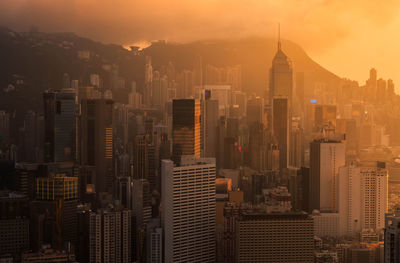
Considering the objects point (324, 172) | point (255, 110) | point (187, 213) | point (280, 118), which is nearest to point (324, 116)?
point (280, 118)

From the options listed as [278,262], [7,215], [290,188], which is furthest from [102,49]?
[278,262]

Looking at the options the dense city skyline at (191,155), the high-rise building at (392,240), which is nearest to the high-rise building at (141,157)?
the dense city skyline at (191,155)

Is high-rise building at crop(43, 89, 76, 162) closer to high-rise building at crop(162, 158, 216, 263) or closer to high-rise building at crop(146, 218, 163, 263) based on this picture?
high-rise building at crop(162, 158, 216, 263)

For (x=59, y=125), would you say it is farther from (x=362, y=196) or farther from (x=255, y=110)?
(x=362, y=196)

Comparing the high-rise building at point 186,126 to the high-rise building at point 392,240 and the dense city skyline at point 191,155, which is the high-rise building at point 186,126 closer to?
the dense city skyline at point 191,155

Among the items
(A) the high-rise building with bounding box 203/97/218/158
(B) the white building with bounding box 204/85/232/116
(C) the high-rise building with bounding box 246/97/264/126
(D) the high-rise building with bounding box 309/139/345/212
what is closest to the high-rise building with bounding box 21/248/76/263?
(D) the high-rise building with bounding box 309/139/345/212

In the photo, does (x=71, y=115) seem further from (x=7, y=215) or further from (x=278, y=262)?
(x=278, y=262)
